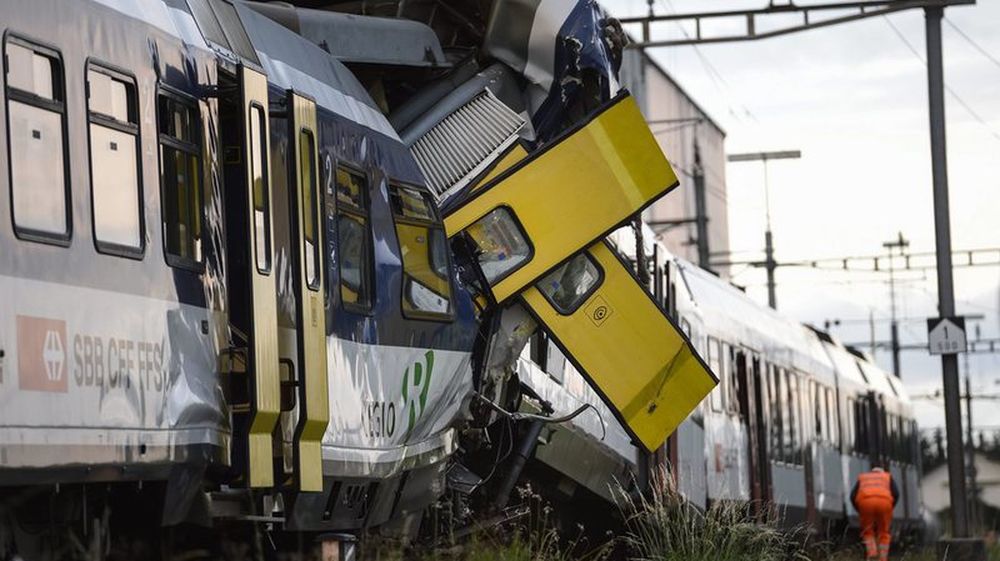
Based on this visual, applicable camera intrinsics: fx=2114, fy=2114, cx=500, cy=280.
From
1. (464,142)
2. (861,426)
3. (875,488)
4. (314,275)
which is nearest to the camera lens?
(314,275)

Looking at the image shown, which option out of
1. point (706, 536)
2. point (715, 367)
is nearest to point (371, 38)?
point (706, 536)

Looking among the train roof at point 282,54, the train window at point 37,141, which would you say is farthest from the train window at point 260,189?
the train window at point 37,141

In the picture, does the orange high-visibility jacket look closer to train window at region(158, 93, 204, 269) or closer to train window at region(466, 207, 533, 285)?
train window at region(466, 207, 533, 285)

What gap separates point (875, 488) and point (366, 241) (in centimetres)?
1362

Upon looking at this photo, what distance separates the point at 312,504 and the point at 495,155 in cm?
367

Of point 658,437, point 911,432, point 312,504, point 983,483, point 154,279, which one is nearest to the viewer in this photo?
point 154,279

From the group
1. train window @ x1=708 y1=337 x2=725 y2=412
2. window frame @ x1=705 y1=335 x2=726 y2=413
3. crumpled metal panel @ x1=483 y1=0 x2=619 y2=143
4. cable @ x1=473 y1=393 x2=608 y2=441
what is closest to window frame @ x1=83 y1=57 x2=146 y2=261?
cable @ x1=473 y1=393 x2=608 y2=441

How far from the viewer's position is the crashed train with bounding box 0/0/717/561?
28.0 feet

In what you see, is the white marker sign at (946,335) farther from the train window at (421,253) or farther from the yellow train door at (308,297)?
the yellow train door at (308,297)

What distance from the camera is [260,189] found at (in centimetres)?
1027

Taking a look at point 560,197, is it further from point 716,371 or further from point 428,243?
point 716,371

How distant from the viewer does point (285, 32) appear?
11945 millimetres

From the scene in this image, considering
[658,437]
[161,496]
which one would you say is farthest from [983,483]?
[161,496]

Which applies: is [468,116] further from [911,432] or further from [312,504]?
[911,432]
